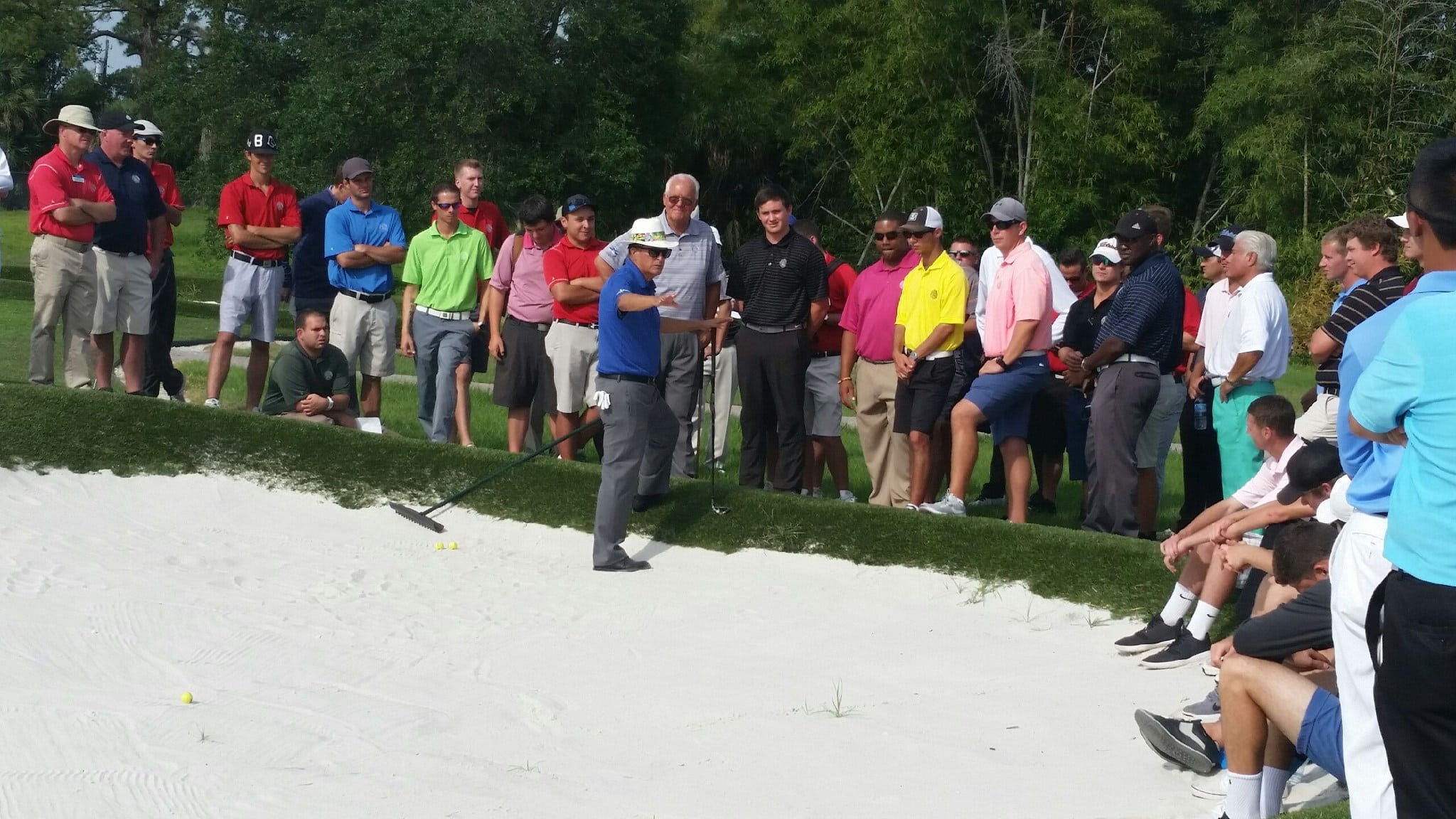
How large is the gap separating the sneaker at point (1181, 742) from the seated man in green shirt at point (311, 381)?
6.12 m

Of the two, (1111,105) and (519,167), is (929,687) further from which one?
(519,167)

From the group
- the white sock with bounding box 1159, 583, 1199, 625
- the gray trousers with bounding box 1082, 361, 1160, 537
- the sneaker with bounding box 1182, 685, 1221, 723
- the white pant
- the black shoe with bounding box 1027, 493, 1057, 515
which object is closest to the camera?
the white pant

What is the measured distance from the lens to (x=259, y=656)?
22.7 ft

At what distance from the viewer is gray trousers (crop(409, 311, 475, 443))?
35.6ft

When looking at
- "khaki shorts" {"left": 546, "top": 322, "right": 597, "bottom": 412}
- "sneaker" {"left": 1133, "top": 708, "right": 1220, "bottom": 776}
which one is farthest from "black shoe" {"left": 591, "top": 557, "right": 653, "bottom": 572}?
"sneaker" {"left": 1133, "top": 708, "right": 1220, "bottom": 776}

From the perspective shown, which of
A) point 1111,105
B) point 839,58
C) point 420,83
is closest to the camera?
point 1111,105

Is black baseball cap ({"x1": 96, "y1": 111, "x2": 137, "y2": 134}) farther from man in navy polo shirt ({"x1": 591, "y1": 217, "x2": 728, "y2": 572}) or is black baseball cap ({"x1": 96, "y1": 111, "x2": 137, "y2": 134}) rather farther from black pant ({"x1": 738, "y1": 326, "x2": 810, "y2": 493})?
black pant ({"x1": 738, "y1": 326, "x2": 810, "y2": 493})

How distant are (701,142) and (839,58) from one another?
499cm

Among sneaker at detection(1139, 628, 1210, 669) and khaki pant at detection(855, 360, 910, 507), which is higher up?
khaki pant at detection(855, 360, 910, 507)

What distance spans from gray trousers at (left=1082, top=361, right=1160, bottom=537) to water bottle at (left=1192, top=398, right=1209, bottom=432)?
35.4 inches

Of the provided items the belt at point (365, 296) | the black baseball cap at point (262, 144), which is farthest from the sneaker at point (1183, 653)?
the black baseball cap at point (262, 144)

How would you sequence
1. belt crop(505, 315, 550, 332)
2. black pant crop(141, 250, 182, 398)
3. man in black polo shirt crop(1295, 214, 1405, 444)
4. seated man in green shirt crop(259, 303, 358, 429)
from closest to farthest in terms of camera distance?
man in black polo shirt crop(1295, 214, 1405, 444), seated man in green shirt crop(259, 303, 358, 429), belt crop(505, 315, 550, 332), black pant crop(141, 250, 182, 398)

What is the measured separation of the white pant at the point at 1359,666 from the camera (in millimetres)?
3990

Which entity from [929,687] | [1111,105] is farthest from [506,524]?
[1111,105]
